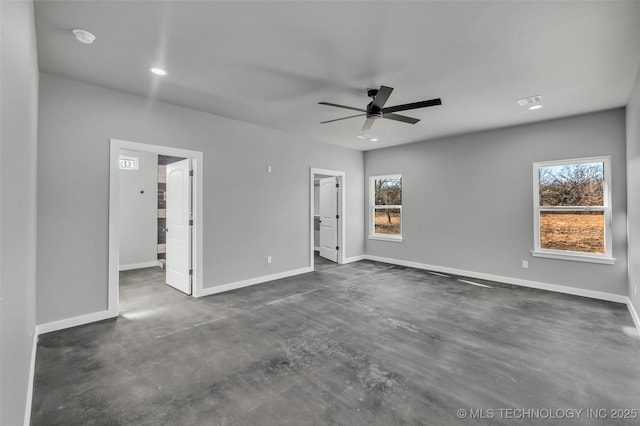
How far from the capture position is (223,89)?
3.52m

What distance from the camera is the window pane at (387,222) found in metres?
6.84

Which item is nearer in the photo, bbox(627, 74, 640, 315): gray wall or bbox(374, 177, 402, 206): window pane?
bbox(627, 74, 640, 315): gray wall

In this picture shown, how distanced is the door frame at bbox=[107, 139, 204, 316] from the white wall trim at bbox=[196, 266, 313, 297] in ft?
0.48

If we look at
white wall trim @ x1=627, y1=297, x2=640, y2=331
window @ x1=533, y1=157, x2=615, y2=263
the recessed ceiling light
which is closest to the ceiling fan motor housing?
the recessed ceiling light

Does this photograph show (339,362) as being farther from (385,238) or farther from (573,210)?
(385,238)

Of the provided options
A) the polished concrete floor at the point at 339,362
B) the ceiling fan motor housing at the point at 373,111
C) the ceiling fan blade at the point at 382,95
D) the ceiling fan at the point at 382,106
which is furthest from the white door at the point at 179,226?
the ceiling fan blade at the point at 382,95

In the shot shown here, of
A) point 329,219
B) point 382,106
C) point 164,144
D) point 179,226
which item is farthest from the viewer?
point 329,219

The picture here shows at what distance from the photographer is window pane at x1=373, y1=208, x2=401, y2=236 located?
22.5 feet

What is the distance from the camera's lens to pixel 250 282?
4.93 metres

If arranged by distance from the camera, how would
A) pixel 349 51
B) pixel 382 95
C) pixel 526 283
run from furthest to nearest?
pixel 526 283
pixel 382 95
pixel 349 51

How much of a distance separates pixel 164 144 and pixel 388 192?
4.83m

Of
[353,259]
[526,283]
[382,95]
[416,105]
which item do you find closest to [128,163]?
[353,259]

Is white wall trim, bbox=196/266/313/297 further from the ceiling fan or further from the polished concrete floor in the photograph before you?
the ceiling fan

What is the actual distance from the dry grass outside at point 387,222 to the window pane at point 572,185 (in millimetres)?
2757
